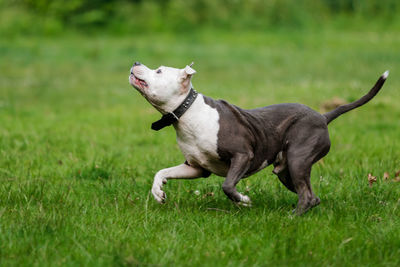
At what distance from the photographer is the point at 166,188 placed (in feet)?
17.3

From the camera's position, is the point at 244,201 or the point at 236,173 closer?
the point at 236,173

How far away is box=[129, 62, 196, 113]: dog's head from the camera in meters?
4.31

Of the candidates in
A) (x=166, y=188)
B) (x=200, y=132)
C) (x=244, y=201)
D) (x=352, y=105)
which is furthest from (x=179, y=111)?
(x=352, y=105)

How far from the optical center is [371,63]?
14.8m

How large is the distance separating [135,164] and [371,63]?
10.1 m

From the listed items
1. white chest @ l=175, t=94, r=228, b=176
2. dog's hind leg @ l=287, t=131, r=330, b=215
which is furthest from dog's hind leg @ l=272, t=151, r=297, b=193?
white chest @ l=175, t=94, r=228, b=176

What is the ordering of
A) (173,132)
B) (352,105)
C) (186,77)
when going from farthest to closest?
1. (173,132)
2. (352,105)
3. (186,77)

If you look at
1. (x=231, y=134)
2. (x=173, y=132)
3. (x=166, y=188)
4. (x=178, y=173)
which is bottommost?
(x=173, y=132)

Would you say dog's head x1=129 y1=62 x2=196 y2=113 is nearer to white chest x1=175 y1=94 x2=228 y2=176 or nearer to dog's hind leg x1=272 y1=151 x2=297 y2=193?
white chest x1=175 y1=94 x2=228 y2=176

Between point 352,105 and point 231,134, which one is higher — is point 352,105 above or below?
above

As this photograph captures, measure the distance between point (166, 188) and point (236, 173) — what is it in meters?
1.14

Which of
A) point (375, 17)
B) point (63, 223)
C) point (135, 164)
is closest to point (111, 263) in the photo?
point (63, 223)

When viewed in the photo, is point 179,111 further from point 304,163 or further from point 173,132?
point 173,132

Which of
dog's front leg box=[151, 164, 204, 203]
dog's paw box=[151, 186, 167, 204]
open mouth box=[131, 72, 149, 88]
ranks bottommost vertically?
dog's paw box=[151, 186, 167, 204]
